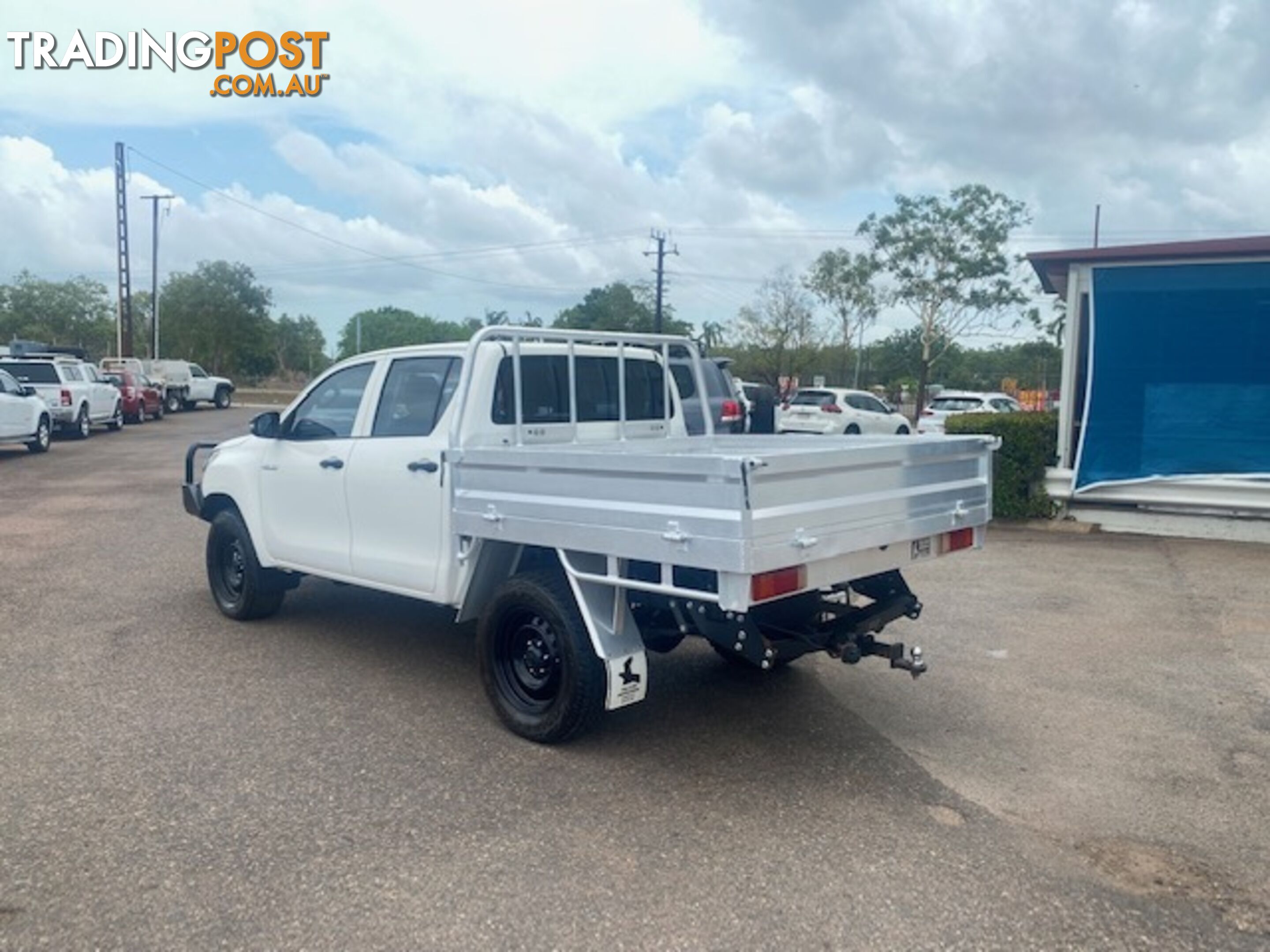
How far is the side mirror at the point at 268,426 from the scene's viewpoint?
673 cm

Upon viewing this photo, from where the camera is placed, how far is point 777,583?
411 centimetres

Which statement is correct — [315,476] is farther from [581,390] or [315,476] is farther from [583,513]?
[583,513]

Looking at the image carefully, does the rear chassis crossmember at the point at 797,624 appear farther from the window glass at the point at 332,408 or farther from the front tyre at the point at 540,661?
the window glass at the point at 332,408

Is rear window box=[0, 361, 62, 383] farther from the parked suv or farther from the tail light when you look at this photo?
the tail light

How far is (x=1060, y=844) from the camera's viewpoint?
4.06 meters

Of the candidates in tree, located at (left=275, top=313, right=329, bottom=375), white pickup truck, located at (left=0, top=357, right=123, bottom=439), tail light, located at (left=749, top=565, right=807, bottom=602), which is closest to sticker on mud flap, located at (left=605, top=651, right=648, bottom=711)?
tail light, located at (left=749, top=565, right=807, bottom=602)

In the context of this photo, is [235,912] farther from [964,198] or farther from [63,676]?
[964,198]

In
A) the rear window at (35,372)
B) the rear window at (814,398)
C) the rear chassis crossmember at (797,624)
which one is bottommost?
the rear chassis crossmember at (797,624)

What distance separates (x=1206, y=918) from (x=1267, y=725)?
8.02 feet

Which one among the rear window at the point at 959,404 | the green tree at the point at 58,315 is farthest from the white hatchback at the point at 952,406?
the green tree at the point at 58,315

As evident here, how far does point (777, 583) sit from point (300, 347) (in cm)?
7494

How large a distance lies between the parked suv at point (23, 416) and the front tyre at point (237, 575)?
1354cm

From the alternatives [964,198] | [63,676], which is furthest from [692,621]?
[964,198]

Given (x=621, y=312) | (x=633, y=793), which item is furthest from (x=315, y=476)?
(x=621, y=312)
